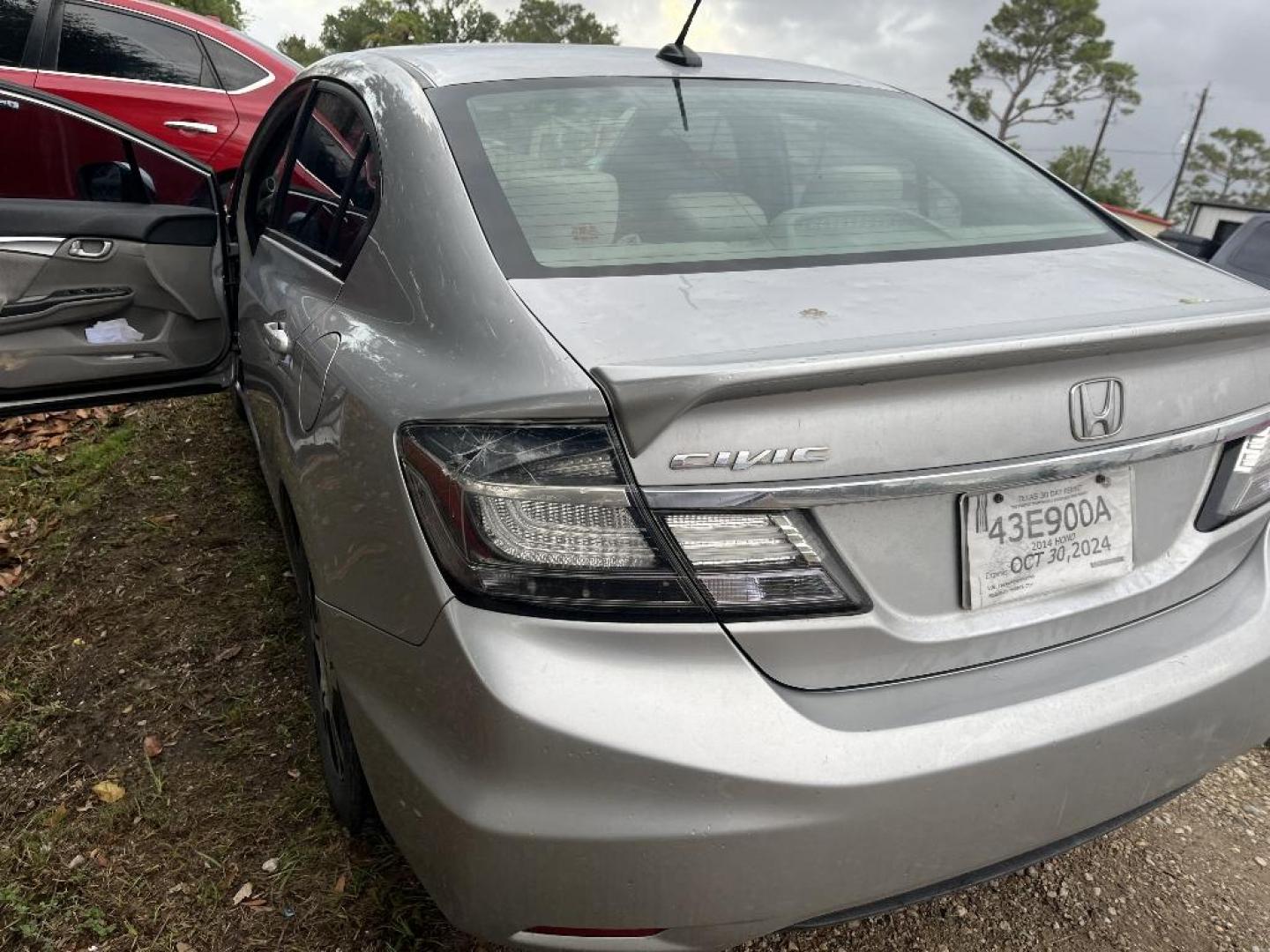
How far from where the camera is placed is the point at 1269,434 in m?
1.60

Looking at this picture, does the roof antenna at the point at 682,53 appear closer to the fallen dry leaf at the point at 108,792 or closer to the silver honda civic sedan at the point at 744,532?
the silver honda civic sedan at the point at 744,532

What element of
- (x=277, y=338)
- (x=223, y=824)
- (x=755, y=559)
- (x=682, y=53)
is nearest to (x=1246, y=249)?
(x=682, y=53)

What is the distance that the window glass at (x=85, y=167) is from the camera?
3.07 metres

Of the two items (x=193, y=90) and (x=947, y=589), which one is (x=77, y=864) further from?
(x=193, y=90)

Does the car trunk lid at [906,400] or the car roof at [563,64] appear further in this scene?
the car roof at [563,64]

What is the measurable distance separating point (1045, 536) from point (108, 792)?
6.56ft

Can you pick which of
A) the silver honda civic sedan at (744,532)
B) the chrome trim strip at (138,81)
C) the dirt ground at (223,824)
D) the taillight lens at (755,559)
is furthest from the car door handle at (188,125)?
the taillight lens at (755,559)

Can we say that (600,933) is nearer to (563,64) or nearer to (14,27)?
(563,64)

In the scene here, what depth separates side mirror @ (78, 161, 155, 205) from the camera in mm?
3070

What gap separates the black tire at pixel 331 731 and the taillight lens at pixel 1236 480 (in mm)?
1456

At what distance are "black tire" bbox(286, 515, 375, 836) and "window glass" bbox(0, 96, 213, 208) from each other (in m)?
1.49

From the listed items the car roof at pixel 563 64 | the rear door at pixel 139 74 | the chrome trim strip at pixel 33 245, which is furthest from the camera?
the rear door at pixel 139 74

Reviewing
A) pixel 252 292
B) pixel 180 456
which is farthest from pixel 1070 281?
pixel 180 456

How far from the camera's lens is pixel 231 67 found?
19.6 feet
